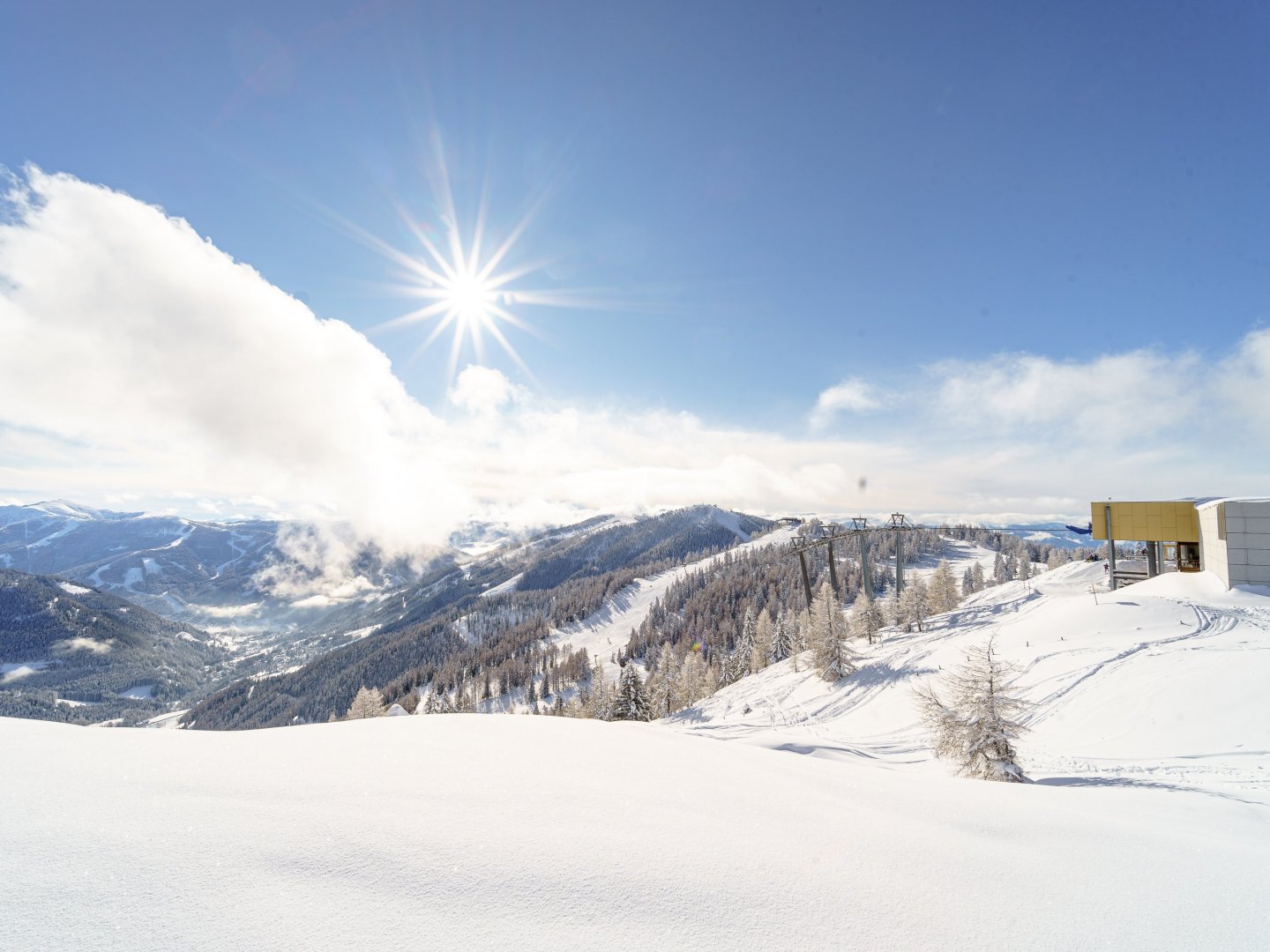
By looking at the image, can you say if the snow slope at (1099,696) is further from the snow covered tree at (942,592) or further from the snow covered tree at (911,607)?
the snow covered tree at (942,592)

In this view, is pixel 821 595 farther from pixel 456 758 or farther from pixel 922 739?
pixel 456 758

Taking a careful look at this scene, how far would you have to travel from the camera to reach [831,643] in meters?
38.8

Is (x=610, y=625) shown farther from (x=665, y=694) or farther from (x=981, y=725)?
(x=981, y=725)

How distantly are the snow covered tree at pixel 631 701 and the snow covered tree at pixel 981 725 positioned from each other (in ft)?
94.7

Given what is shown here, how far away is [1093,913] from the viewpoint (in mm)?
3732

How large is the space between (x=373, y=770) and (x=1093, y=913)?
6.82 metres

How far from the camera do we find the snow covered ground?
9.32ft

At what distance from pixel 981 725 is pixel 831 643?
26.3 m

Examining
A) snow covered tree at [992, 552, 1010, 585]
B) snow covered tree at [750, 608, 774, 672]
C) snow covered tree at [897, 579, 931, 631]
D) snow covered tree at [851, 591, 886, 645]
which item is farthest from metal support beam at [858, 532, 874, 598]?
snow covered tree at [992, 552, 1010, 585]

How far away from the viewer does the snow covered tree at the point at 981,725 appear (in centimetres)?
1353

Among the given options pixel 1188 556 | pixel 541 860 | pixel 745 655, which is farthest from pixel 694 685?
pixel 541 860

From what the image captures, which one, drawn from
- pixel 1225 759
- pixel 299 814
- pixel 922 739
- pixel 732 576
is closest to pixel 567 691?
pixel 732 576

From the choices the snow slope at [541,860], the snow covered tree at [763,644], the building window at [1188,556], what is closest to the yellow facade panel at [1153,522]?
the building window at [1188,556]

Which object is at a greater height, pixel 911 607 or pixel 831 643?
pixel 911 607
